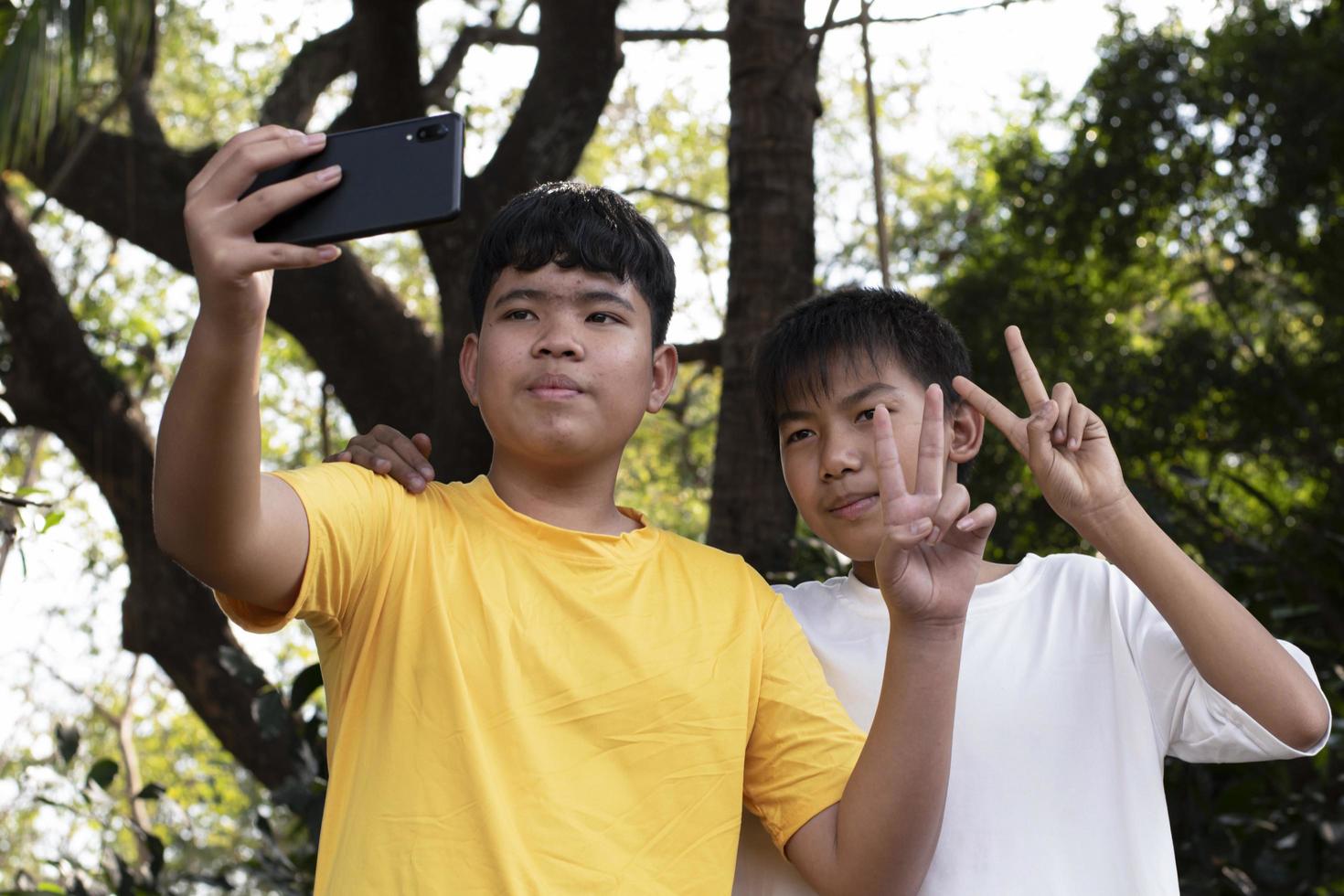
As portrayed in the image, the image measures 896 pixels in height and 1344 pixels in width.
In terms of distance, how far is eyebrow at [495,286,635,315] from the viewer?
66.5 inches

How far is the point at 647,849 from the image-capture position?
150cm

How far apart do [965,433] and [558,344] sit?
2.21ft

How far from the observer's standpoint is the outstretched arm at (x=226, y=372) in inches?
48.2

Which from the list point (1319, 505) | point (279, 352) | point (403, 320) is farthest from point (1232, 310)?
point (279, 352)

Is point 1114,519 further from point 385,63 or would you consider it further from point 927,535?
point 385,63

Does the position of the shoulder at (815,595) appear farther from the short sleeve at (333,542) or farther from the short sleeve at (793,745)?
the short sleeve at (333,542)

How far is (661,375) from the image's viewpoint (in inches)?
73.5

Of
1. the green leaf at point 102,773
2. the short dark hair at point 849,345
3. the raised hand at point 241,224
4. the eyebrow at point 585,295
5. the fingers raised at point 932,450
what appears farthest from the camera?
the green leaf at point 102,773

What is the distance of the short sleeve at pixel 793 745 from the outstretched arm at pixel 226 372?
0.67 meters

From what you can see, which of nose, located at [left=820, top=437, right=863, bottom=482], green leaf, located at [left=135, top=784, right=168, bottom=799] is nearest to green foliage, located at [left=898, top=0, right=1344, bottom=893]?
green leaf, located at [left=135, top=784, right=168, bottom=799]

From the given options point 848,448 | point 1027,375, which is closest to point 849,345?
point 848,448

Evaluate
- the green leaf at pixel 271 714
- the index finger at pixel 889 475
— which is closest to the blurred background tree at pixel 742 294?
the green leaf at pixel 271 714

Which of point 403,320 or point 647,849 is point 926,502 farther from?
point 403,320

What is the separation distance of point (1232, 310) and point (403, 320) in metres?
4.58
